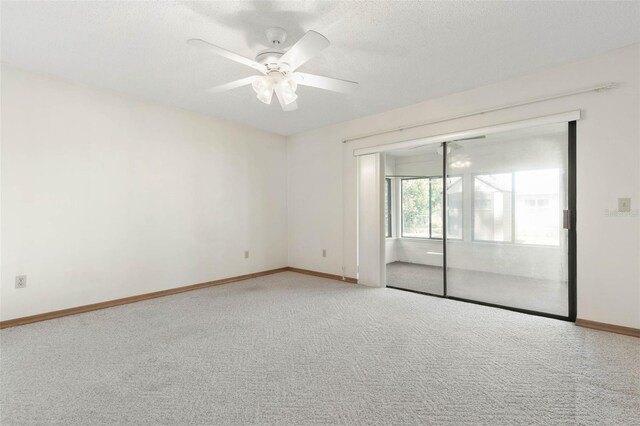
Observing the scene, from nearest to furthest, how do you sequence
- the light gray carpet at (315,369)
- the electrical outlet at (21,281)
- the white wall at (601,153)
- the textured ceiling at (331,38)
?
the light gray carpet at (315,369), the textured ceiling at (331,38), the white wall at (601,153), the electrical outlet at (21,281)

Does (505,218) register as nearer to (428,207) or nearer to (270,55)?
(428,207)

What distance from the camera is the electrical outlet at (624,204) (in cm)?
266

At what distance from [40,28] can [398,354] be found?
3728 mm

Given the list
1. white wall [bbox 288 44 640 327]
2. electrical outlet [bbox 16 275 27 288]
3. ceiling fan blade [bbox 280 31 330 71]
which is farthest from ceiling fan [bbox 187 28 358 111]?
electrical outlet [bbox 16 275 27 288]

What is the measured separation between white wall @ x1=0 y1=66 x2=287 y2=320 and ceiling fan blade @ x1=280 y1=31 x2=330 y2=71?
8.54 ft

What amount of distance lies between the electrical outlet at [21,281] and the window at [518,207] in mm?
4911

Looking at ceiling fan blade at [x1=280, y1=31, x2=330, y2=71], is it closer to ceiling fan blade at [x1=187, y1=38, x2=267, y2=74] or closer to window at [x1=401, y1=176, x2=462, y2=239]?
ceiling fan blade at [x1=187, y1=38, x2=267, y2=74]

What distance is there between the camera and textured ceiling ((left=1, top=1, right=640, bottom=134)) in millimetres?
2119

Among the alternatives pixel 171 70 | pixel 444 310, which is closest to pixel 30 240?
pixel 171 70

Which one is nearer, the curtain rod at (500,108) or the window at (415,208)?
the curtain rod at (500,108)

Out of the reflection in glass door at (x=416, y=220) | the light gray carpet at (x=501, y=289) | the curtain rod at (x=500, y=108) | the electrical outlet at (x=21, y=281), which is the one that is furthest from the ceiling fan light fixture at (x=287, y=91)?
the electrical outlet at (x=21, y=281)

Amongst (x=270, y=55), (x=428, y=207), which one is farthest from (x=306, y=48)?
(x=428, y=207)

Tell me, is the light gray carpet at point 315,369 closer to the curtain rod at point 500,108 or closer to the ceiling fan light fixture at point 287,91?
the ceiling fan light fixture at point 287,91

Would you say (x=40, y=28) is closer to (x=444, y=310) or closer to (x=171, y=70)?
(x=171, y=70)
